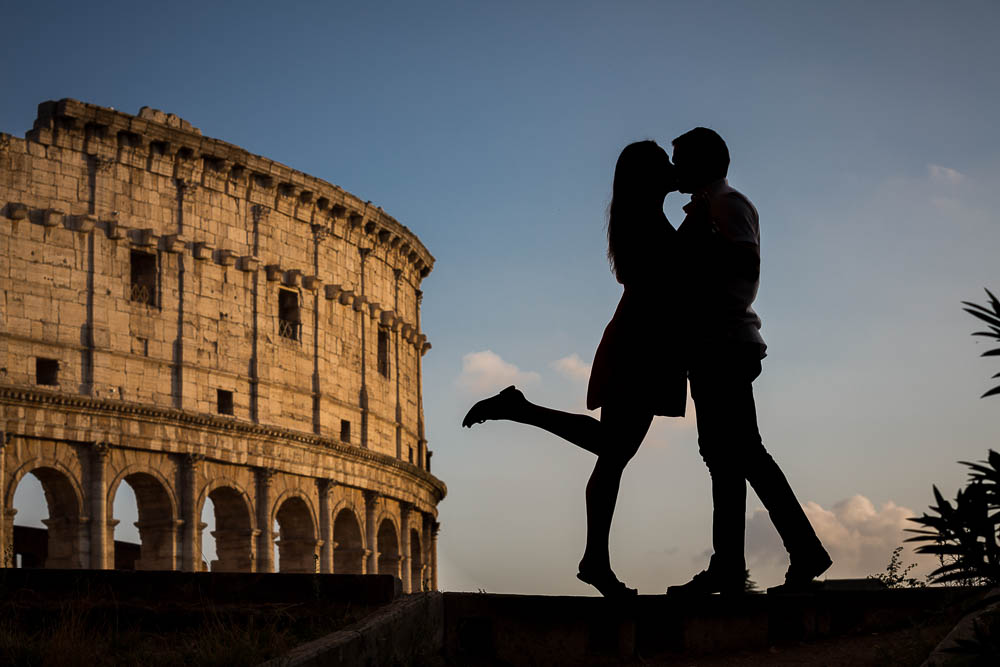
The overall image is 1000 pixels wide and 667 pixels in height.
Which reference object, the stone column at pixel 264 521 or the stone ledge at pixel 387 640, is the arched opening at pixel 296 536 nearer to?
the stone column at pixel 264 521

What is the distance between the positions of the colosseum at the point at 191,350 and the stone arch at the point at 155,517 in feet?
0.17

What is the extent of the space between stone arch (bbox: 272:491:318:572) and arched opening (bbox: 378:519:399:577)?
5.05 meters

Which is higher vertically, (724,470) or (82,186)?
(82,186)

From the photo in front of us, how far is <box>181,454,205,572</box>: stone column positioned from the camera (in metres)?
33.2

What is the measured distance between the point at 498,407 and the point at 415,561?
40.2m

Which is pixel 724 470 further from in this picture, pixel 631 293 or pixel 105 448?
pixel 105 448

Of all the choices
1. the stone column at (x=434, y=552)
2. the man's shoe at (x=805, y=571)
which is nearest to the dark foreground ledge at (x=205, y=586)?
the man's shoe at (x=805, y=571)

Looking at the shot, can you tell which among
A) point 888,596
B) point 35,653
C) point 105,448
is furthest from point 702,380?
point 105,448

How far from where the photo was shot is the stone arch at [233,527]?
3528 cm

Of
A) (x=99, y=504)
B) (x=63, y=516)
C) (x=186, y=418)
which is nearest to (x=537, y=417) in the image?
(x=99, y=504)

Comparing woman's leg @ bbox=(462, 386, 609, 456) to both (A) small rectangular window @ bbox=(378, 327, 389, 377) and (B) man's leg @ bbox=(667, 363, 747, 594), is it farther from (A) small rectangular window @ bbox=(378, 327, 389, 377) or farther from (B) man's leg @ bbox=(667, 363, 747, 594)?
(A) small rectangular window @ bbox=(378, 327, 389, 377)

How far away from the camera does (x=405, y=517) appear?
4400cm

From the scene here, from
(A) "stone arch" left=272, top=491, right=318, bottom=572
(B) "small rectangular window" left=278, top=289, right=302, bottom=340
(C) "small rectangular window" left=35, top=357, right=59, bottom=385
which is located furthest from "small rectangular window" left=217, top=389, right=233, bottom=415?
(C) "small rectangular window" left=35, top=357, right=59, bottom=385

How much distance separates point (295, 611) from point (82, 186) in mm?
27658
